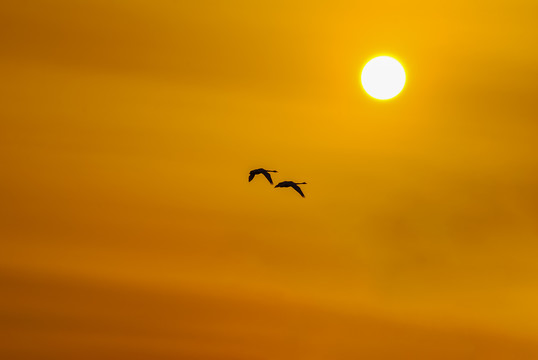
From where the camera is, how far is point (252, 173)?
12.2 m

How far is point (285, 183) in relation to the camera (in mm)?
12523

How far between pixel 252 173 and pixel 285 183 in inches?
30.9
